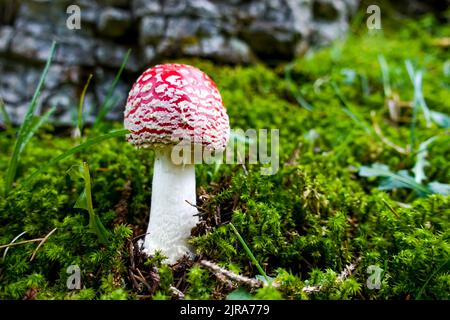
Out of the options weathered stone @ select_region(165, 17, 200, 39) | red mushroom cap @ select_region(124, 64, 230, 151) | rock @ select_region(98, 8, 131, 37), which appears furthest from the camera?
rock @ select_region(98, 8, 131, 37)

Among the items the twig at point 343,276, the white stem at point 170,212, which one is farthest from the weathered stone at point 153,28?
the twig at point 343,276

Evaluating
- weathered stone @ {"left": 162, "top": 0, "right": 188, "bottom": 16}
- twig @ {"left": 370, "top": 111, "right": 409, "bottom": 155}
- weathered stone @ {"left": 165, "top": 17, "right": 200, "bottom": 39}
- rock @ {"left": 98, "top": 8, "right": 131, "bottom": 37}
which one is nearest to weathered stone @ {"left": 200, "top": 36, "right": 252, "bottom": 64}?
weathered stone @ {"left": 165, "top": 17, "right": 200, "bottom": 39}

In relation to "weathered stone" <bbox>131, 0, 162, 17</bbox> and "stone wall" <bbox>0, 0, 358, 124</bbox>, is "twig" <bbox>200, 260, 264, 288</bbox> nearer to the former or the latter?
"stone wall" <bbox>0, 0, 358, 124</bbox>

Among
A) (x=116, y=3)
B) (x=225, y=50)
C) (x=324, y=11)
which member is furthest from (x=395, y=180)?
(x=116, y=3)

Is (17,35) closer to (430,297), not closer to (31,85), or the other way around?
(31,85)

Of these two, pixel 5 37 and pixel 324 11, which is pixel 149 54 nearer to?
pixel 5 37

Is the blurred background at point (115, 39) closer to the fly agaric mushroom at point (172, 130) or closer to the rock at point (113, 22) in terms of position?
the rock at point (113, 22)

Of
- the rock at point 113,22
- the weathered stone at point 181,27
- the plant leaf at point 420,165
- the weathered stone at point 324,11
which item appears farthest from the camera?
the weathered stone at point 324,11
